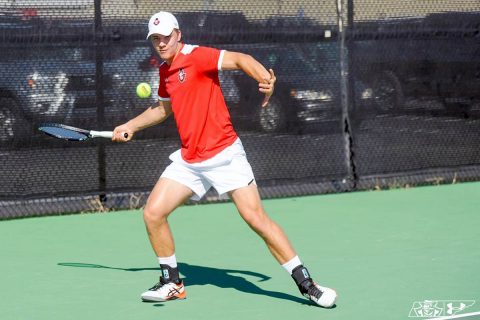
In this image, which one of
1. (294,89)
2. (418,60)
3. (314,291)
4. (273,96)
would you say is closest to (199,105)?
(314,291)

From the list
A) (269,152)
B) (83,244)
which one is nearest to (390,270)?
(83,244)

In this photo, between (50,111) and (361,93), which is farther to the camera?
(361,93)

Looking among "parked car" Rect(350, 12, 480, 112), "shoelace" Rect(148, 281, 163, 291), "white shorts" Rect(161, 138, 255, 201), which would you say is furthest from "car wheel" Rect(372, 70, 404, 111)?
"shoelace" Rect(148, 281, 163, 291)

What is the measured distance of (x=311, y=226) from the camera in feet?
31.3

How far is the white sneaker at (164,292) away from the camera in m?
6.74

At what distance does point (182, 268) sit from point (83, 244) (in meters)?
1.31

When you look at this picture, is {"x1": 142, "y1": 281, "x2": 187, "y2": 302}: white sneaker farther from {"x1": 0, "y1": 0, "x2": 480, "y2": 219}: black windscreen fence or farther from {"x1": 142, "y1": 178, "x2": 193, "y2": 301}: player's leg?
{"x1": 0, "y1": 0, "x2": 480, "y2": 219}: black windscreen fence

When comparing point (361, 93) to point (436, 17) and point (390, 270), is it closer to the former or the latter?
point (436, 17)

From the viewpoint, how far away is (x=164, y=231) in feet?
22.4

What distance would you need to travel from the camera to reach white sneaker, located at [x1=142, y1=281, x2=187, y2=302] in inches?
265

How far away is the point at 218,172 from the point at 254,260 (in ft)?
4.99

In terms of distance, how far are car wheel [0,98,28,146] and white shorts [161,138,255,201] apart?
3394 millimetres

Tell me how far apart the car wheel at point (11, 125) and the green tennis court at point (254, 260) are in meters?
0.77

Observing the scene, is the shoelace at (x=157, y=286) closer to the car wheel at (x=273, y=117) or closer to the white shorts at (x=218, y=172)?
the white shorts at (x=218, y=172)
